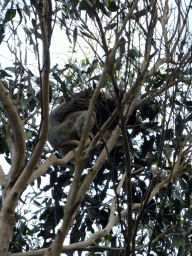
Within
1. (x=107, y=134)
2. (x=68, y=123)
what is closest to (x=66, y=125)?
(x=68, y=123)

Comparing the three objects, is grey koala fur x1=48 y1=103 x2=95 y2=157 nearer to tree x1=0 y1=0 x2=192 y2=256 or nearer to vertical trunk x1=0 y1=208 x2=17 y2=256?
tree x1=0 y1=0 x2=192 y2=256

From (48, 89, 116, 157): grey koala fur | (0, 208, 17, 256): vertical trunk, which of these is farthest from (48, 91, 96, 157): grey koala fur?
(0, 208, 17, 256): vertical trunk

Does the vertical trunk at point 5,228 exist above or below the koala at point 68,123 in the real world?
below

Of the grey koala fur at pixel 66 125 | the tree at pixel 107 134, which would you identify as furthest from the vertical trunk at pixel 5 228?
the grey koala fur at pixel 66 125

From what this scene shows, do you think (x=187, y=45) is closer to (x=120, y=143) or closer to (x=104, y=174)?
(x=120, y=143)

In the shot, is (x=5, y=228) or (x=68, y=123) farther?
(x=68, y=123)

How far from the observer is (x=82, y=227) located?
3250 millimetres

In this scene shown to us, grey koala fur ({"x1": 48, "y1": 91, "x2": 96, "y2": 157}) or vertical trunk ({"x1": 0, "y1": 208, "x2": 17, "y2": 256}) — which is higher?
grey koala fur ({"x1": 48, "y1": 91, "x2": 96, "y2": 157})

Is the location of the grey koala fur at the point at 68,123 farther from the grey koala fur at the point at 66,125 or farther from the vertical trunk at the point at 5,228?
the vertical trunk at the point at 5,228

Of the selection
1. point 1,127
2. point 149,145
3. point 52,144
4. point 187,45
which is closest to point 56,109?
point 52,144

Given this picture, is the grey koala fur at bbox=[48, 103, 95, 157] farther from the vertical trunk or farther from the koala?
the vertical trunk

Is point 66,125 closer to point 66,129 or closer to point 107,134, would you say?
point 66,129

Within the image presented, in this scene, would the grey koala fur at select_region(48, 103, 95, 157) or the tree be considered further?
the grey koala fur at select_region(48, 103, 95, 157)

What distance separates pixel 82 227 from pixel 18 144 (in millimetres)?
1388
